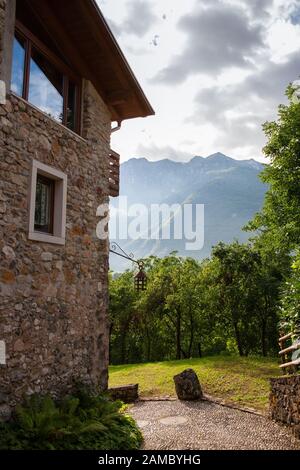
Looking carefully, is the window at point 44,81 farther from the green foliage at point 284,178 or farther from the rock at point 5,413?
the green foliage at point 284,178

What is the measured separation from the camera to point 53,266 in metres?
7.23

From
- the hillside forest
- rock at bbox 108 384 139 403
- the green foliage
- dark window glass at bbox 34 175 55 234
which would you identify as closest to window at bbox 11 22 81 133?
dark window glass at bbox 34 175 55 234

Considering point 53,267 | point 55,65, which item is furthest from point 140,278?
point 55,65

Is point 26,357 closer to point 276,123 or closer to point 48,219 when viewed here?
point 48,219

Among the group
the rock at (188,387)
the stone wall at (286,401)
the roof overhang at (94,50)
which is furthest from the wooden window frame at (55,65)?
the rock at (188,387)

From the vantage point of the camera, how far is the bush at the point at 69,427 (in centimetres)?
566

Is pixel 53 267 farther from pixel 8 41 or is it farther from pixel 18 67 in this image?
pixel 8 41

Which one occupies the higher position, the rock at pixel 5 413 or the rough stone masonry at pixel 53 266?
the rough stone masonry at pixel 53 266

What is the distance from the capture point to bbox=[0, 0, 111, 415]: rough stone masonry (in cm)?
620

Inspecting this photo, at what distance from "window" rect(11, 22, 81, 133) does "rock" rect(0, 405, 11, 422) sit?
5.22 metres

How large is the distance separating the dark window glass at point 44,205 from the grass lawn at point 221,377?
A: 24.2ft

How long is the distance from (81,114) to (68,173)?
5.67 ft

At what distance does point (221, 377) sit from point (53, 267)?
908cm

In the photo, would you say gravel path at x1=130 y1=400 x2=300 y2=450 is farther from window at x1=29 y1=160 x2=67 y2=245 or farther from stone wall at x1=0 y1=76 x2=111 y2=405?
window at x1=29 y1=160 x2=67 y2=245
